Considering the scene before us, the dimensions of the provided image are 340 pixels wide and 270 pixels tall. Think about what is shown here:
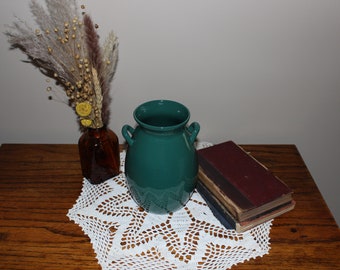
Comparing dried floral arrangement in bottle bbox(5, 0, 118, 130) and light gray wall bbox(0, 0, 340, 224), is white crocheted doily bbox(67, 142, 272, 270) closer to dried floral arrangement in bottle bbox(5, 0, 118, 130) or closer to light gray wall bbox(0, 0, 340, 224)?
dried floral arrangement in bottle bbox(5, 0, 118, 130)

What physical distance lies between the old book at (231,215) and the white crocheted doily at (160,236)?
0.04ft

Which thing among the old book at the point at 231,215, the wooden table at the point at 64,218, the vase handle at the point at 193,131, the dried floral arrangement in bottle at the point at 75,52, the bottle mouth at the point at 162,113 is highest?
the dried floral arrangement in bottle at the point at 75,52

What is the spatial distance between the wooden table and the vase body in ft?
0.19

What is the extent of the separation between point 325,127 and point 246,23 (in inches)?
17.8

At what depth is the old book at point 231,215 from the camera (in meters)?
0.81

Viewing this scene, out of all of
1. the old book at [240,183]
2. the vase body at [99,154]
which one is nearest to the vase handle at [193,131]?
the old book at [240,183]

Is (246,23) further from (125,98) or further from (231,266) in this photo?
(231,266)

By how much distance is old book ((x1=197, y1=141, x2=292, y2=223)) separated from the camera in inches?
31.5

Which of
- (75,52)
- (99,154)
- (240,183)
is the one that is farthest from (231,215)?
(75,52)

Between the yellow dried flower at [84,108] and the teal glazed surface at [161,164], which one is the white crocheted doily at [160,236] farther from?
the yellow dried flower at [84,108]

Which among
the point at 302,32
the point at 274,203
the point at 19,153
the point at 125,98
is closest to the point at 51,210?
the point at 19,153

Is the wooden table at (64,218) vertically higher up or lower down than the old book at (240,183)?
lower down

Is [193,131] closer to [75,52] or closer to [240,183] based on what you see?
[240,183]

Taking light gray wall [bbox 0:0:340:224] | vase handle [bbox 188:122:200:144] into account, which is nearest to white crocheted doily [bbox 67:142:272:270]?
vase handle [bbox 188:122:200:144]
